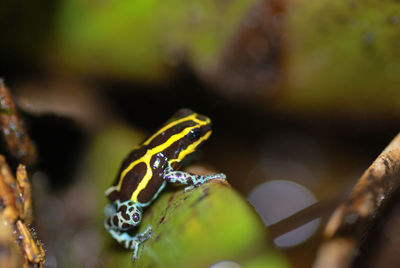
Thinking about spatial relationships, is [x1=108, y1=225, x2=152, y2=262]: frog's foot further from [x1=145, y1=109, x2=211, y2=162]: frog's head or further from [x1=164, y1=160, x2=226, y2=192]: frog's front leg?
[x1=145, y1=109, x2=211, y2=162]: frog's head

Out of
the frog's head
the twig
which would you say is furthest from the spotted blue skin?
the twig

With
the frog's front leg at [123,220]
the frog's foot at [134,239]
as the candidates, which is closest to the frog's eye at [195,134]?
the frog's front leg at [123,220]

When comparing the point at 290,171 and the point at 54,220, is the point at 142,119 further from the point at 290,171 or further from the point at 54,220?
the point at 290,171

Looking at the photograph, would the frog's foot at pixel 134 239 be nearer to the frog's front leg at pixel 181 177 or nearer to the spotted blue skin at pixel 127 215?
the spotted blue skin at pixel 127 215

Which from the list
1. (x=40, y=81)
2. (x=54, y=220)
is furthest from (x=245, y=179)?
(x=40, y=81)

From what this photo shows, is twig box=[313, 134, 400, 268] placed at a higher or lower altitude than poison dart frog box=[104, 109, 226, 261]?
higher

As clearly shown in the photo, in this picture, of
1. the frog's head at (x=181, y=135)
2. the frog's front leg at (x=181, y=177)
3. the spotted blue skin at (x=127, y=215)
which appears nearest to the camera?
the frog's front leg at (x=181, y=177)

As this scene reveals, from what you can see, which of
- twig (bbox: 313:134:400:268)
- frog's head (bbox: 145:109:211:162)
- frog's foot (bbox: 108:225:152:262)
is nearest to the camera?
twig (bbox: 313:134:400:268)

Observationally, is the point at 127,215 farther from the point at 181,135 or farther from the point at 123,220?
the point at 181,135
